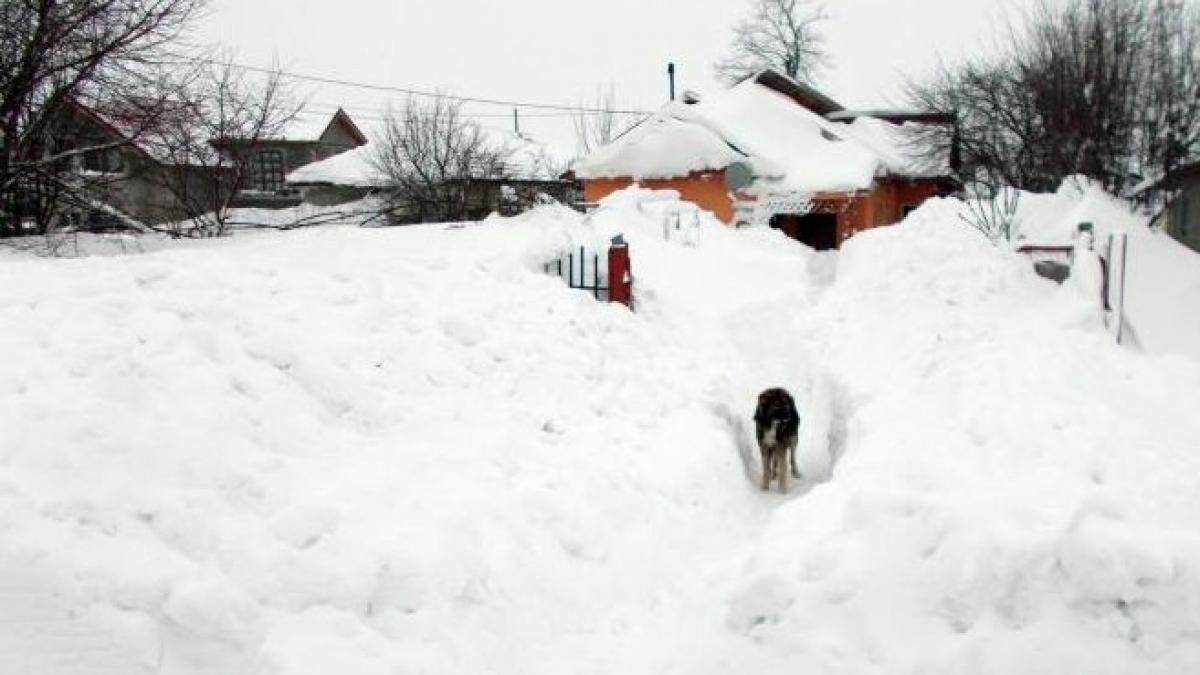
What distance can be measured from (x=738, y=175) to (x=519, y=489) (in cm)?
1943

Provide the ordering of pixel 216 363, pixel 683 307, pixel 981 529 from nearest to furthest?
pixel 981 529 < pixel 216 363 < pixel 683 307

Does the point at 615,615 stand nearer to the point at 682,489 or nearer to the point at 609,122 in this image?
the point at 682,489

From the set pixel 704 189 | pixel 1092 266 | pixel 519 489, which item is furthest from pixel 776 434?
pixel 704 189

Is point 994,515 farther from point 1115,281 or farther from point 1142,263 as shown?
point 1142,263

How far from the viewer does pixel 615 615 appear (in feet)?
18.0

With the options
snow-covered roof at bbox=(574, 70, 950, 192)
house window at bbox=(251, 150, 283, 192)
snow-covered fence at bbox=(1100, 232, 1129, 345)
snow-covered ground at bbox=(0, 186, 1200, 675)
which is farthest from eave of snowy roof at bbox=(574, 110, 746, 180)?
house window at bbox=(251, 150, 283, 192)

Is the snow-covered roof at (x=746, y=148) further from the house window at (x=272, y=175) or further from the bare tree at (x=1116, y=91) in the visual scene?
the house window at (x=272, y=175)

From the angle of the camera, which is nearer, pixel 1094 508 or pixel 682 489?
pixel 1094 508

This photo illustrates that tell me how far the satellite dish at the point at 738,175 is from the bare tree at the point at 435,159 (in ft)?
25.1

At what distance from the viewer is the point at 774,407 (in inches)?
347

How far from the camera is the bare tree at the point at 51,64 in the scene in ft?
38.8

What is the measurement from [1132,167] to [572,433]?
15.2m

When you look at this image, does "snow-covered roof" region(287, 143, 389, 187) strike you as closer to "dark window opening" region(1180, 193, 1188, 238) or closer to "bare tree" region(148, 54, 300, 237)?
"bare tree" region(148, 54, 300, 237)

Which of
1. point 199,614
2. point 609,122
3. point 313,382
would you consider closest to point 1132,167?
point 313,382
